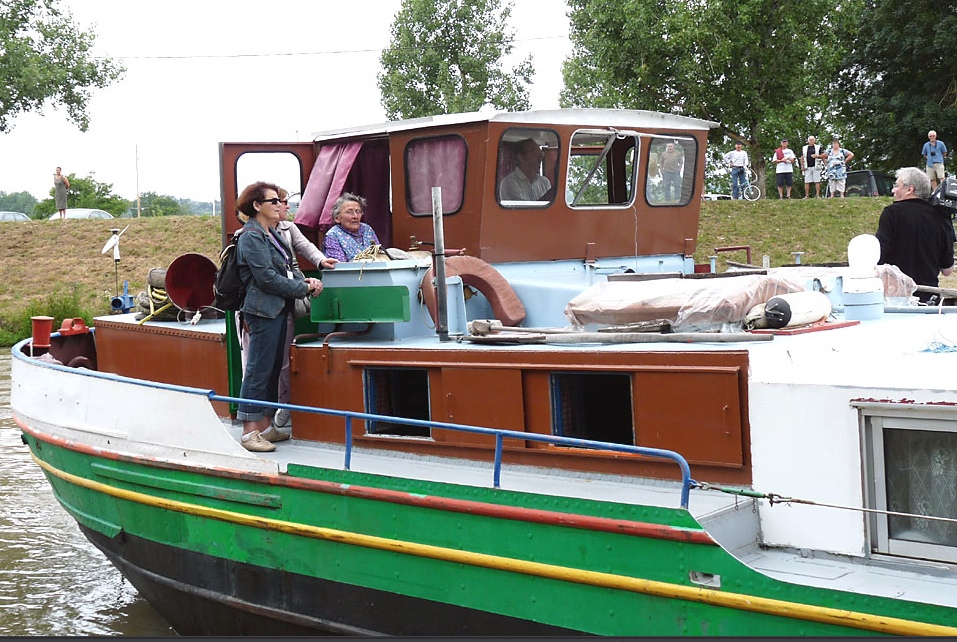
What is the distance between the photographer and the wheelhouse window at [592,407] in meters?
5.61

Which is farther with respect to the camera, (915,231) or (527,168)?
(915,231)

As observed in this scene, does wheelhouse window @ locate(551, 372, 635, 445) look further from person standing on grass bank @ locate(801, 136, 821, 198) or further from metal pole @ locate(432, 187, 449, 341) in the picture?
person standing on grass bank @ locate(801, 136, 821, 198)

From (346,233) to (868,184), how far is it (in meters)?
23.0

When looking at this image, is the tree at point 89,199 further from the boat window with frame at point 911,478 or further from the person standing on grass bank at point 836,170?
the boat window with frame at point 911,478

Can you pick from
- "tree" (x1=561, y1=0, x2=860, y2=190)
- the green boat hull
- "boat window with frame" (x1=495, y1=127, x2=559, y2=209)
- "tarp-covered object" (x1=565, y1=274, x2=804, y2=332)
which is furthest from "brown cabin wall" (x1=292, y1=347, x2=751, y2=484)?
"tree" (x1=561, y1=0, x2=860, y2=190)

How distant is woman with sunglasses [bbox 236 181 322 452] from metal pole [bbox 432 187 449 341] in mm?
770

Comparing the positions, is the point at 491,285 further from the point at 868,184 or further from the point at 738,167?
the point at 868,184

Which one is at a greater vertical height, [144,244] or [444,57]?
[444,57]

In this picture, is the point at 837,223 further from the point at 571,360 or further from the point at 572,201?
the point at 571,360

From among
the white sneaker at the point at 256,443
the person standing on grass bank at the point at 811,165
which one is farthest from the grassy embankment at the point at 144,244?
the white sneaker at the point at 256,443

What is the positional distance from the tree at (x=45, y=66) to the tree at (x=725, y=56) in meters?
14.0

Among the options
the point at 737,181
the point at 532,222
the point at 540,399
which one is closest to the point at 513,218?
the point at 532,222

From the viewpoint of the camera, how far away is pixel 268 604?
6266mm

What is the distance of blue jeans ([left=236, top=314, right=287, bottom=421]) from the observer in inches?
252
